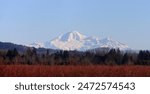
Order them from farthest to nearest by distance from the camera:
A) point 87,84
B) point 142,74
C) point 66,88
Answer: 1. point 142,74
2. point 87,84
3. point 66,88

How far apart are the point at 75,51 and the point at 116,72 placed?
23085 mm

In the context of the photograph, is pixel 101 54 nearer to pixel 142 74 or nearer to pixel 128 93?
pixel 142 74

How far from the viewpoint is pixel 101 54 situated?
→ 38.3 meters

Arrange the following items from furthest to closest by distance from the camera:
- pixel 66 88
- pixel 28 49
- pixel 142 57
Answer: pixel 28 49, pixel 142 57, pixel 66 88

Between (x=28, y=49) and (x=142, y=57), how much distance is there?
981 cm

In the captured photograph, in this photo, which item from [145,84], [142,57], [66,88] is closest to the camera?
[66,88]

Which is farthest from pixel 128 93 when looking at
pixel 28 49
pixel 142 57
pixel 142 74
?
pixel 28 49

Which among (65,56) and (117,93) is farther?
(65,56)

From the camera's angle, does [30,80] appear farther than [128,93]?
Yes

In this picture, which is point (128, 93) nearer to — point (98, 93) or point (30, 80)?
point (98, 93)

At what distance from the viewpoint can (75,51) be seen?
38.6 meters

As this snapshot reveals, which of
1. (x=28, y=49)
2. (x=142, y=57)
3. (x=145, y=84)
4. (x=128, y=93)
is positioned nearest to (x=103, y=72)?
(x=145, y=84)

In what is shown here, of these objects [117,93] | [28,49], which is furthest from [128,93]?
[28,49]

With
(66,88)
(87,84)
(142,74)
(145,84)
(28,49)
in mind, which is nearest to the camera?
(66,88)
